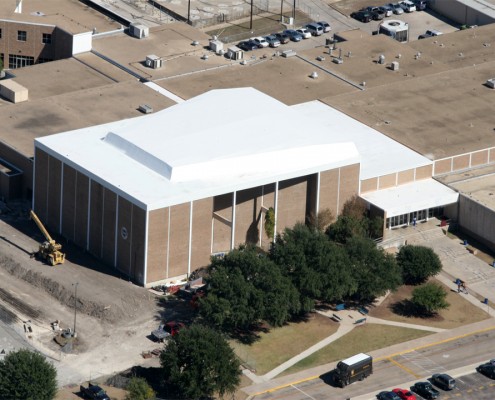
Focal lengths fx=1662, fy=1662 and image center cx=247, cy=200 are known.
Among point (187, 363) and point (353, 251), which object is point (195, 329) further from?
point (353, 251)

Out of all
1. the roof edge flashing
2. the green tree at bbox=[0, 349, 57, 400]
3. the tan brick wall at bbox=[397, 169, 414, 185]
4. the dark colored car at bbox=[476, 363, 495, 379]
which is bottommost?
the dark colored car at bbox=[476, 363, 495, 379]

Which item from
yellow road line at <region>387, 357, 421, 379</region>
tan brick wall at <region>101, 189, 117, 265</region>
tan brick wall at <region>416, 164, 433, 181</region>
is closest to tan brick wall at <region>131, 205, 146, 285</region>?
tan brick wall at <region>101, 189, 117, 265</region>

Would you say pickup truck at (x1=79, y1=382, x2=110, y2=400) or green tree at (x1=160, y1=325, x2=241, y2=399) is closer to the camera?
green tree at (x1=160, y1=325, x2=241, y2=399)

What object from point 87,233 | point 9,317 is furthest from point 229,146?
point 9,317

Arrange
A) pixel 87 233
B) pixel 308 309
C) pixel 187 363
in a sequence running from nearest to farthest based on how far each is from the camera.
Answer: pixel 187 363
pixel 308 309
pixel 87 233

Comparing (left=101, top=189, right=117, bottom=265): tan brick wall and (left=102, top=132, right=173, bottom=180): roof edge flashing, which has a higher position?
(left=102, top=132, right=173, bottom=180): roof edge flashing

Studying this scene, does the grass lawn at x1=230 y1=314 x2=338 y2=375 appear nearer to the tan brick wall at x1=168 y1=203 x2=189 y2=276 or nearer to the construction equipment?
the tan brick wall at x1=168 y1=203 x2=189 y2=276
